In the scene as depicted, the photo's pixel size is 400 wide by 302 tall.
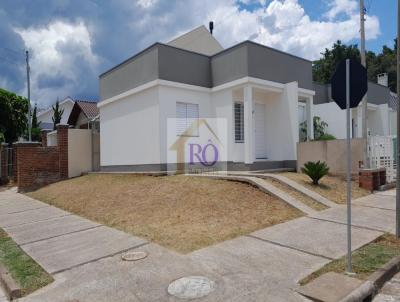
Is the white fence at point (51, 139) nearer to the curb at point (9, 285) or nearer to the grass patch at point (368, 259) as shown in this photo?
the curb at point (9, 285)

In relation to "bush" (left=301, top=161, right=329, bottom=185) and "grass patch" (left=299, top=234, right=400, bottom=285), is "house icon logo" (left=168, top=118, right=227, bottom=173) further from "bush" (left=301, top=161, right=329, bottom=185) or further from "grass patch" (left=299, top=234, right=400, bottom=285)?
"grass patch" (left=299, top=234, right=400, bottom=285)

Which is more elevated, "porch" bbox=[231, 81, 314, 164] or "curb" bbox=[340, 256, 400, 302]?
"porch" bbox=[231, 81, 314, 164]

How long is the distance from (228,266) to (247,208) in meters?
3.23

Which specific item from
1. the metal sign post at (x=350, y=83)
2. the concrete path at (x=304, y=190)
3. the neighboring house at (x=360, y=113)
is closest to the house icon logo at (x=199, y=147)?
the concrete path at (x=304, y=190)

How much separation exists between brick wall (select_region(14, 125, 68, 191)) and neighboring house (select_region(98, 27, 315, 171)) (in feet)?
8.85

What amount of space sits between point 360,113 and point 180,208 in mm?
15590

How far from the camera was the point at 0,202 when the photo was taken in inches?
493

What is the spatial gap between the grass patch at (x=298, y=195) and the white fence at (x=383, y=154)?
12.5 feet

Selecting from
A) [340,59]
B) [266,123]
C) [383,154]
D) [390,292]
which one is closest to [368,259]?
[390,292]

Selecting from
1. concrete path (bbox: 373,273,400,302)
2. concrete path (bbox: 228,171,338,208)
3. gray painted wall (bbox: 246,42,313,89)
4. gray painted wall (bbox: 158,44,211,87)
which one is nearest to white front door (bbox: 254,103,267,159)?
gray painted wall (bbox: 246,42,313,89)

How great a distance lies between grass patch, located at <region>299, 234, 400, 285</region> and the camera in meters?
4.50

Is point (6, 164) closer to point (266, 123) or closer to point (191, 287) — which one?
point (266, 123)

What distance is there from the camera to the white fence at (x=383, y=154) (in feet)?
37.5

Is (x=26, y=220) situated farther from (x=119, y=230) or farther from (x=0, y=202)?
(x=0, y=202)
